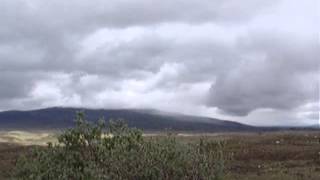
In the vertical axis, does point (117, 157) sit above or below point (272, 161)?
above

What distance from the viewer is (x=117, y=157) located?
16297 mm

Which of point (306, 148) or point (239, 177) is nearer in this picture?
point (239, 177)

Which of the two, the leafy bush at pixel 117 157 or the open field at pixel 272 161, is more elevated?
the leafy bush at pixel 117 157

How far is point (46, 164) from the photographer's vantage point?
1720 cm

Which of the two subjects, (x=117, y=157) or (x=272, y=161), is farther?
(x=272, y=161)

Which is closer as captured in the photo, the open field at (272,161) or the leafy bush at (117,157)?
the leafy bush at (117,157)

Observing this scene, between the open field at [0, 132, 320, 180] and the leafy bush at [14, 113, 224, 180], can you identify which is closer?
the leafy bush at [14, 113, 224, 180]

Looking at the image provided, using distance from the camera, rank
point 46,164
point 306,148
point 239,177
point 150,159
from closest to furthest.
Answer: point 150,159 < point 46,164 < point 239,177 < point 306,148

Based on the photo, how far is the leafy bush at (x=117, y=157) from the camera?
1609 cm

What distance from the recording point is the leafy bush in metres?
16.1

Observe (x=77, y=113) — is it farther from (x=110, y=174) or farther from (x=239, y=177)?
(x=239, y=177)

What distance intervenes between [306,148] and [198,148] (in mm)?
32661

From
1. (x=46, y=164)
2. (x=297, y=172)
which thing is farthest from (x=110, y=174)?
(x=297, y=172)

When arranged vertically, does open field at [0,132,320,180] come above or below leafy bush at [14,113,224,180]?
below
